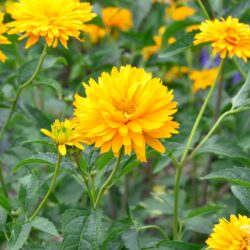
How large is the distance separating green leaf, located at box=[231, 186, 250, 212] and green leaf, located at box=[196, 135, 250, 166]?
21 centimetres

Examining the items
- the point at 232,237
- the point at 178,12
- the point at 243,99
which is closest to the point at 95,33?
the point at 178,12

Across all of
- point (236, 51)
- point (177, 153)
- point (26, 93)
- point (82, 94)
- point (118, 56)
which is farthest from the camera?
point (26, 93)

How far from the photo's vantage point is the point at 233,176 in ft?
3.90

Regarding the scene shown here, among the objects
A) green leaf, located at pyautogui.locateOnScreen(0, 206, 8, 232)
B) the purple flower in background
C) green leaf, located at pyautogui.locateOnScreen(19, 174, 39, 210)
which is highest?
the purple flower in background

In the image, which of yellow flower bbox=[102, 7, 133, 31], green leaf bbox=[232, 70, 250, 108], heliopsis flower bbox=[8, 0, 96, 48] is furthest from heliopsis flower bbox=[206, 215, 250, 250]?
yellow flower bbox=[102, 7, 133, 31]

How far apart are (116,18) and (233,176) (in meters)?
1.20

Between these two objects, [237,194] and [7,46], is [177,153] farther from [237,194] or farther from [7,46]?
[7,46]

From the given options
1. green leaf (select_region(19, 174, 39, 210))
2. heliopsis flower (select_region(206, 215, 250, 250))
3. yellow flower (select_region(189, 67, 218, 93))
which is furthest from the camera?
yellow flower (select_region(189, 67, 218, 93))

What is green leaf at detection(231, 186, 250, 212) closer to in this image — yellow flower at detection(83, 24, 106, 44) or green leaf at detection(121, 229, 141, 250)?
green leaf at detection(121, 229, 141, 250)

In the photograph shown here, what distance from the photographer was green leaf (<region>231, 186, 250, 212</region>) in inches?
47.0

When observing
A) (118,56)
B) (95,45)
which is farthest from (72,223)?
(95,45)

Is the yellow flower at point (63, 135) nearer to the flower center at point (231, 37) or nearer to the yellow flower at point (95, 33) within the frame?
the flower center at point (231, 37)

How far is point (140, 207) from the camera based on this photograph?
185 cm

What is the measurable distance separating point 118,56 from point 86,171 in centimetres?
95
